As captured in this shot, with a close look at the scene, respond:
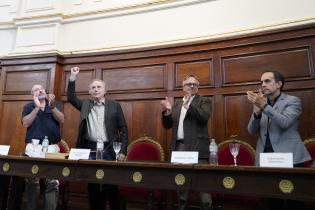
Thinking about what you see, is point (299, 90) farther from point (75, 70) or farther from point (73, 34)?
point (73, 34)

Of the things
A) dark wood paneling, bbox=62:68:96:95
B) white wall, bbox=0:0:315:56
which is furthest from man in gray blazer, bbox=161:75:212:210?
dark wood paneling, bbox=62:68:96:95

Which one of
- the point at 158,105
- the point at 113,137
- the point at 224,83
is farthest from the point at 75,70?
the point at 224,83

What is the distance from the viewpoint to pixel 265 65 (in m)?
3.08

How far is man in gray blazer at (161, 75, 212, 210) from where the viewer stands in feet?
7.57

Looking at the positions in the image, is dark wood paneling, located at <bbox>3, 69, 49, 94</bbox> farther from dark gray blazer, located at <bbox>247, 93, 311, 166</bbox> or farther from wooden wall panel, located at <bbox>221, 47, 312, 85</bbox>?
dark gray blazer, located at <bbox>247, 93, 311, 166</bbox>

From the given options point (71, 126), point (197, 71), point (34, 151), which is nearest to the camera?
point (34, 151)

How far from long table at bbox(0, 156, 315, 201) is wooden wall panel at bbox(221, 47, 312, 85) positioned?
1.82 m

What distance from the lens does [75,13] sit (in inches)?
168

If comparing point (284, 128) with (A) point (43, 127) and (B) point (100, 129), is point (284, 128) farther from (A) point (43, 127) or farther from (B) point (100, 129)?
(A) point (43, 127)

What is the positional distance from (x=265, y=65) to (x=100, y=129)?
1809mm

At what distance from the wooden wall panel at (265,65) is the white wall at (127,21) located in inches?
11.9

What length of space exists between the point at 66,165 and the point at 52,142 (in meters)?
0.89

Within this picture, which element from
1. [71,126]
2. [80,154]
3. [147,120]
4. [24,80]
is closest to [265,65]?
[147,120]

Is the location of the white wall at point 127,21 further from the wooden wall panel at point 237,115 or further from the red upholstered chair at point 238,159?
the red upholstered chair at point 238,159
